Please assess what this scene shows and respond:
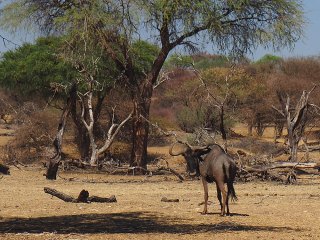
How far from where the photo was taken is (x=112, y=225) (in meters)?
11.2

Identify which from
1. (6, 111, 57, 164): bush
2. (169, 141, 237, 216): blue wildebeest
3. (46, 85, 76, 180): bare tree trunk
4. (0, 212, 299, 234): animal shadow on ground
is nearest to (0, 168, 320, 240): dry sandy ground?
(0, 212, 299, 234): animal shadow on ground

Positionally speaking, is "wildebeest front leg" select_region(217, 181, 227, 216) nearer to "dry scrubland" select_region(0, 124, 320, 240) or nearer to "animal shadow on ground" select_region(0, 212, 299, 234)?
"dry scrubland" select_region(0, 124, 320, 240)

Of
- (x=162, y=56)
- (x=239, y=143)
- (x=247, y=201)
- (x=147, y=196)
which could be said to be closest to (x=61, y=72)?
(x=162, y=56)

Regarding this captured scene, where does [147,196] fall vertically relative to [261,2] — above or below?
below

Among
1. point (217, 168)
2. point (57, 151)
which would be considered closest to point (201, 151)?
point (217, 168)

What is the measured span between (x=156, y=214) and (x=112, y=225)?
1.94 meters

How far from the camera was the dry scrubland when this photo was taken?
33.7ft

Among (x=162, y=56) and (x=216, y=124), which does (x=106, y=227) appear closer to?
(x=162, y=56)

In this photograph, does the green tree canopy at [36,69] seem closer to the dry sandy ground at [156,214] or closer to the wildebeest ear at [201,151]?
the dry sandy ground at [156,214]

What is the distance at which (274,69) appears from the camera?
58.2 metres

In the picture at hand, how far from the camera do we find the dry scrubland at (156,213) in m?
10.3

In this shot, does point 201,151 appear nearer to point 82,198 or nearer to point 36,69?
point 82,198

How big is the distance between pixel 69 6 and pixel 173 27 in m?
4.94

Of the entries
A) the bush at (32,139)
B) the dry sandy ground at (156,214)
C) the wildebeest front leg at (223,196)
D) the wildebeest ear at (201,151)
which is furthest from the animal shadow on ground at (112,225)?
the bush at (32,139)
